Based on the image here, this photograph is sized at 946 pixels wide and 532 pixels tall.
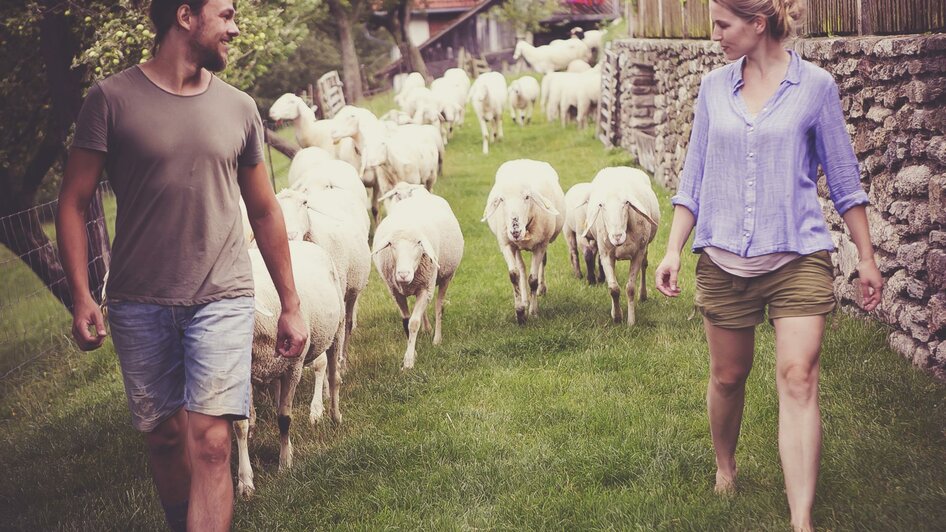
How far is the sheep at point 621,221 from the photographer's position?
820 centimetres

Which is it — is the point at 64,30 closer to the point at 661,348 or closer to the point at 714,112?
the point at 661,348

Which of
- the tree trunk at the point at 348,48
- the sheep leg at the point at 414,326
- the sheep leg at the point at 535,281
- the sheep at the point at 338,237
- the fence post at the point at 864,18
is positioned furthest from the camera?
the tree trunk at the point at 348,48

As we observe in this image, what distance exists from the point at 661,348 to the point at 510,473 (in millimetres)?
2508

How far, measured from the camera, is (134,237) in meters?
3.69

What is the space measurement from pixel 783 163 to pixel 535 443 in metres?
2.43

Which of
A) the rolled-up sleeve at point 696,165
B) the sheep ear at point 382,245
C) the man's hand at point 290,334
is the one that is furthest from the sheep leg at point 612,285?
the man's hand at point 290,334

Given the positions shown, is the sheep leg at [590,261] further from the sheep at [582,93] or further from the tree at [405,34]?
the tree at [405,34]

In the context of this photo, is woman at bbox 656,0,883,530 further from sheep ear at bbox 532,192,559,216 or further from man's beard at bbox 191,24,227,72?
sheep ear at bbox 532,192,559,216

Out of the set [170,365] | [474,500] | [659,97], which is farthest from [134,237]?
[659,97]

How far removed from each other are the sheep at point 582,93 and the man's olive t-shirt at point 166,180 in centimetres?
2025

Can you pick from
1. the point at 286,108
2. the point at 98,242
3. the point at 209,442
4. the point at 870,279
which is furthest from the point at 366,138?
the point at 870,279

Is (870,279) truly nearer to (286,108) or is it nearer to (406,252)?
(406,252)

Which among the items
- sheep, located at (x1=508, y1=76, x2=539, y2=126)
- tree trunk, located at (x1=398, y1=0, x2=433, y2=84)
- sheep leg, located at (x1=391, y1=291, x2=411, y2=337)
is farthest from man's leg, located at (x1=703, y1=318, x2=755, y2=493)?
tree trunk, located at (x1=398, y1=0, x2=433, y2=84)

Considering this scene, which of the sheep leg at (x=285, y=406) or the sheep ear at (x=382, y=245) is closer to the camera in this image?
the sheep leg at (x=285, y=406)
